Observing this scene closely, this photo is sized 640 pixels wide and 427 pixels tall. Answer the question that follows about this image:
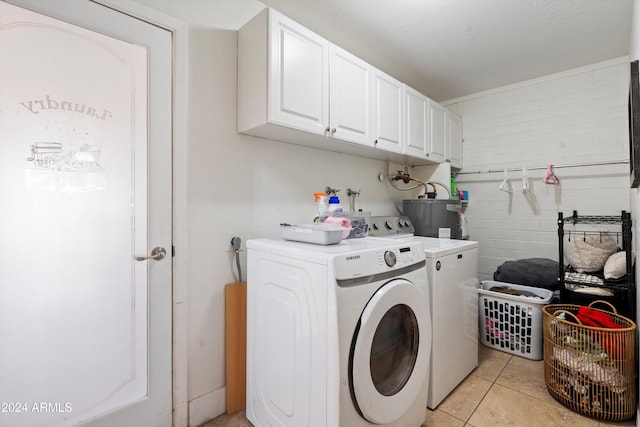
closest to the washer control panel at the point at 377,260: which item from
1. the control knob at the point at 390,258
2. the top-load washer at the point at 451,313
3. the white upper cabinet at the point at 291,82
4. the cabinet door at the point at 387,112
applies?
the control knob at the point at 390,258

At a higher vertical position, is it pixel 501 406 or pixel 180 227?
pixel 180 227

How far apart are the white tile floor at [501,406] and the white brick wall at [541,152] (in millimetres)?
1341

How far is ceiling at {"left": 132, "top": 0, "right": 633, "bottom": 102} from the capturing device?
1850 mm

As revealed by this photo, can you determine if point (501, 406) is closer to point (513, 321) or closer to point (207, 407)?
point (513, 321)

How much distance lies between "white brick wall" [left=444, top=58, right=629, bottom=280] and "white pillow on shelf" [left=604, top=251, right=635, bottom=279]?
72 centimetres

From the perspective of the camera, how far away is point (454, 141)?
10.6ft

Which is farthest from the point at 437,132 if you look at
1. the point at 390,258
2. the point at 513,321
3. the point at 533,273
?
the point at 390,258

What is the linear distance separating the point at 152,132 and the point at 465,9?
1992 millimetres

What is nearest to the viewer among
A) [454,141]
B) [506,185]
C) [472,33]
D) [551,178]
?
[472,33]

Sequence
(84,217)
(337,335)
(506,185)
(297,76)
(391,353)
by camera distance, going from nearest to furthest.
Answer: (337,335), (84,217), (391,353), (297,76), (506,185)

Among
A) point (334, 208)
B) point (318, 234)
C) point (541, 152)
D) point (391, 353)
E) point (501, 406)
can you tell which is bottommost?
point (501, 406)

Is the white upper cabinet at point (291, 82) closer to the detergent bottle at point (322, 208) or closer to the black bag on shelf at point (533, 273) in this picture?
the detergent bottle at point (322, 208)

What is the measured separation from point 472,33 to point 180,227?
2345 millimetres

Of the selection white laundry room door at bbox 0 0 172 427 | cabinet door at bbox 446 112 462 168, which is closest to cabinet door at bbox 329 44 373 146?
white laundry room door at bbox 0 0 172 427
